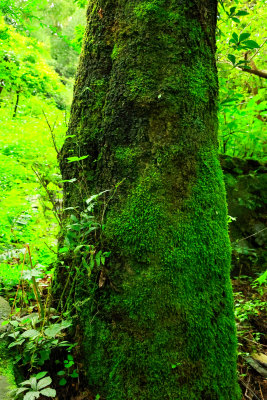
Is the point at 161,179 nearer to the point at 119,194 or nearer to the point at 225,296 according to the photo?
the point at 119,194

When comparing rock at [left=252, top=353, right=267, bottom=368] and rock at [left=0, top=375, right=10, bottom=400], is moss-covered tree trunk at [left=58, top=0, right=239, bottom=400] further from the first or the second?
rock at [left=252, top=353, right=267, bottom=368]

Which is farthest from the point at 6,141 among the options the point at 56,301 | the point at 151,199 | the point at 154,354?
the point at 154,354

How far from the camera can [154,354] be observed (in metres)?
1.32

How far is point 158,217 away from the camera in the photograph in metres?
1.45

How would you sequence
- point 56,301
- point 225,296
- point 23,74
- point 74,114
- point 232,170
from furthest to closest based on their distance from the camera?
1. point 23,74
2. point 232,170
3. point 74,114
4. point 56,301
5. point 225,296

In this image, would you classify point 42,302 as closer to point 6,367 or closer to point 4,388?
point 6,367

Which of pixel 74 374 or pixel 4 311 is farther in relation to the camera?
pixel 4 311

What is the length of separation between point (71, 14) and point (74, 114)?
25.0 m

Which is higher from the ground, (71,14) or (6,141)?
(71,14)

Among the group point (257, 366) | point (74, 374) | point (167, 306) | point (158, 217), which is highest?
point (158, 217)

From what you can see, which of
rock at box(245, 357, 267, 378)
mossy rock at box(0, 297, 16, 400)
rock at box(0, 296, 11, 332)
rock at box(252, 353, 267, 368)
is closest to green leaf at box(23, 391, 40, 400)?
mossy rock at box(0, 297, 16, 400)

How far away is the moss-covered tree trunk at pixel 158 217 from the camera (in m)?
1.34

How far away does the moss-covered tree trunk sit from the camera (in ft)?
4.41

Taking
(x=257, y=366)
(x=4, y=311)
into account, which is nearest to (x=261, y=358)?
(x=257, y=366)
